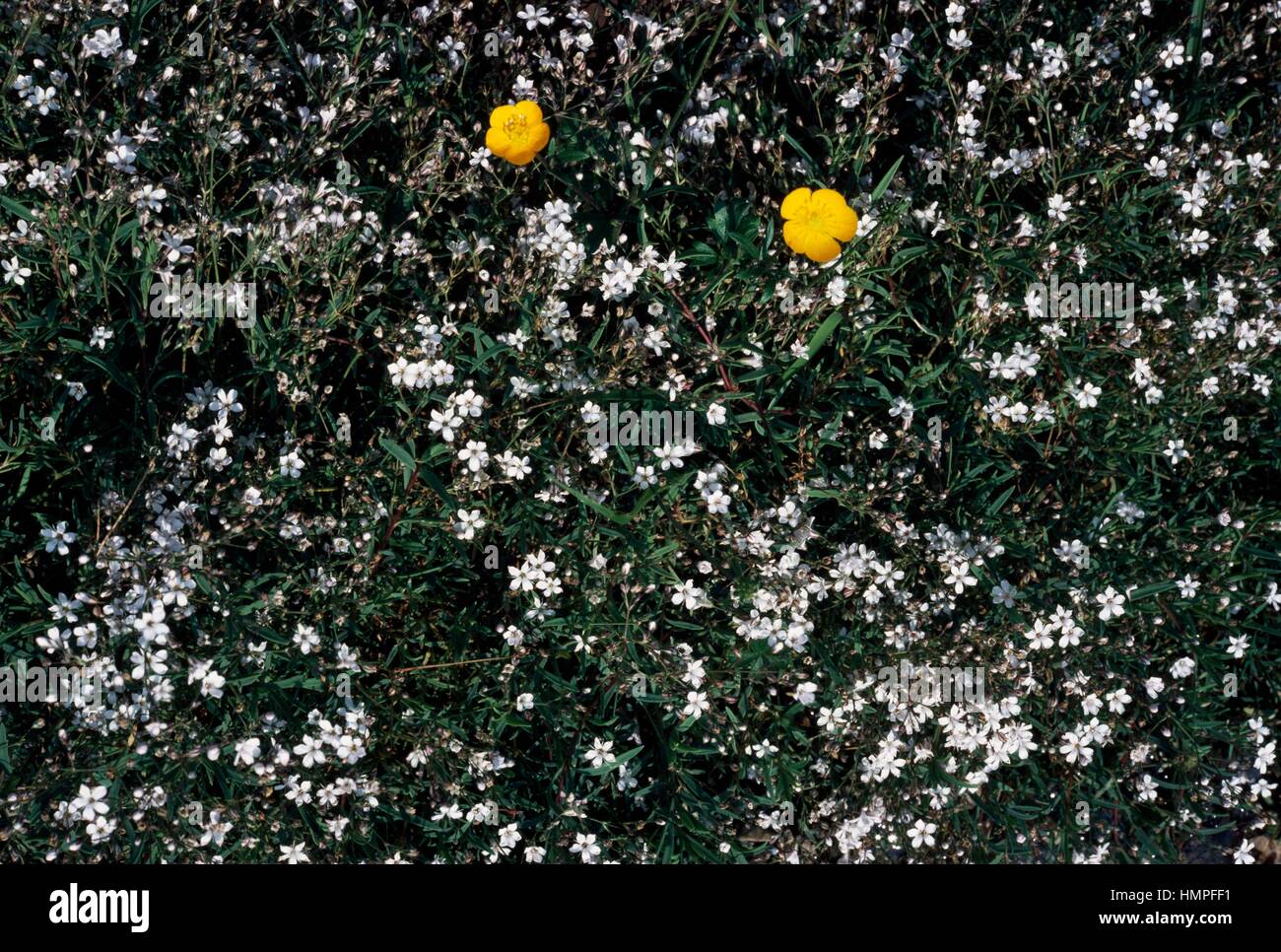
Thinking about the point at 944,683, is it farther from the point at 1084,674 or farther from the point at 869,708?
the point at 1084,674

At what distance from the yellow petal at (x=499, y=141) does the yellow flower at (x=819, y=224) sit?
1.10 metres

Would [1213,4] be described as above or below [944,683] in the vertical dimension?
above

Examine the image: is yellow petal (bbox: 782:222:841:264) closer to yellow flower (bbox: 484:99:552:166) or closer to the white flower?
yellow flower (bbox: 484:99:552:166)

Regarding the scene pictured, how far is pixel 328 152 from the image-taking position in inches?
177

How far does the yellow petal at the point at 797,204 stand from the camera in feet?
14.1

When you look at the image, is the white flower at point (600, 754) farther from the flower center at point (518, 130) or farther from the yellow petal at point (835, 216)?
the flower center at point (518, 130)

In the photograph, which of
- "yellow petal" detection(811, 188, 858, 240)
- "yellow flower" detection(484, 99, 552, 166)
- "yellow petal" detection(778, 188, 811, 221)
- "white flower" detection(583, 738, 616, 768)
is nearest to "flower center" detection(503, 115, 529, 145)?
"yellow flower" detection(484, 99, 552, 166)

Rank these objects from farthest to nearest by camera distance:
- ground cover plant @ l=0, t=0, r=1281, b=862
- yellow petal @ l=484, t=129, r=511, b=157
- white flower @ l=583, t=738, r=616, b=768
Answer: white flower @ l=583, t=738, r=616, b=768
yellow petal @ l=484, t=129, r=511, b=157
ground cover plant @ l=0, t=0, r=1281, b=862

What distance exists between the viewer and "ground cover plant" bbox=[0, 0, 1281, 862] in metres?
4.15

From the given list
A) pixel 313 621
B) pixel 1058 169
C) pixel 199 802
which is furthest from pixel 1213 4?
pixel 199 802

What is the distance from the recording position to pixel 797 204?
4.31 m

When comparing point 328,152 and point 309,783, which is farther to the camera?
point 328,152

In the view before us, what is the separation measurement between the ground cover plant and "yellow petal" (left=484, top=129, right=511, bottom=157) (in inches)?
1.5
